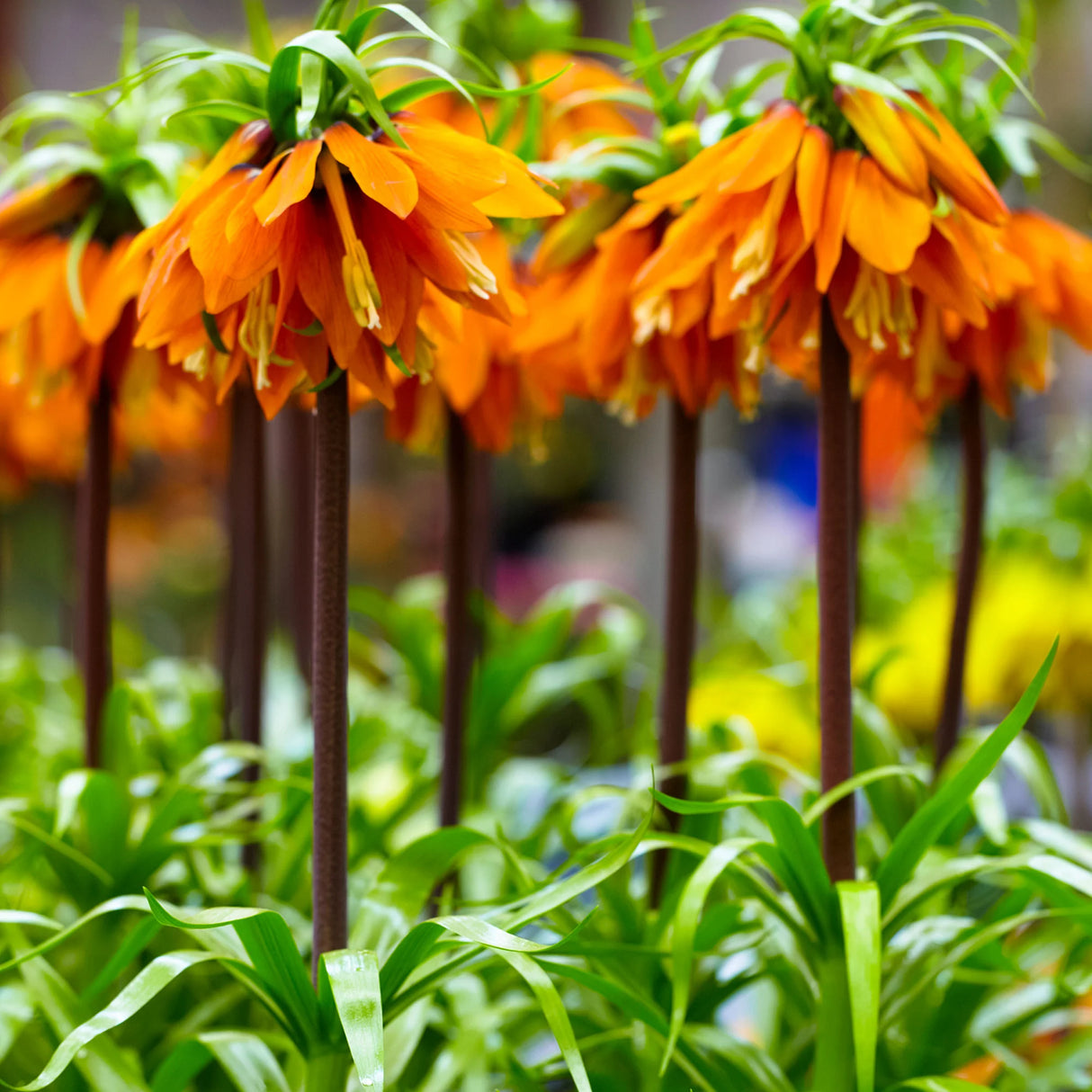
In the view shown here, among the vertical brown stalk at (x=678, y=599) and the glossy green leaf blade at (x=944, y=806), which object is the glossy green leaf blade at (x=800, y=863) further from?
the vertical brown stalk at (x=678, y=599)

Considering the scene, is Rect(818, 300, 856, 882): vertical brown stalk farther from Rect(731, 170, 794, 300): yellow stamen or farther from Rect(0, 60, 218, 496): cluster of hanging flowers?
Rect(0, 60, 218, 496): cluster of hanging flowers

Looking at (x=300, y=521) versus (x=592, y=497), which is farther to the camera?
(x=592, y=497)

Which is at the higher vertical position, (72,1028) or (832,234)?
(832,234)

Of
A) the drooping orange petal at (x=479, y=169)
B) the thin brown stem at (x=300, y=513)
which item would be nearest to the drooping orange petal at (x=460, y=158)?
the drooping orange petal at (x=479, y=169)

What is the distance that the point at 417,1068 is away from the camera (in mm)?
561

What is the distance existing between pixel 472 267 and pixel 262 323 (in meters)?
0.08

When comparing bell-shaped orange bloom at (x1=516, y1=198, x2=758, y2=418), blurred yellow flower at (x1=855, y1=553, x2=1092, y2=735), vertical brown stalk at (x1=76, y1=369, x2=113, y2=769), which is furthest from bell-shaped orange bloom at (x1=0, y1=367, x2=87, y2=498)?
blurred yellow flower at (x1=855, y1=553, x2=1092, y2=735)

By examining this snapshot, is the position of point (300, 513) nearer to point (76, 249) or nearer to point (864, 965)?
point (76, 249)

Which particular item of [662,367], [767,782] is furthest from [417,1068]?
[662,367]

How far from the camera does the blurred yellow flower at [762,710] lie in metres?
1.00

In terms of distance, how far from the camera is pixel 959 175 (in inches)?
17.4

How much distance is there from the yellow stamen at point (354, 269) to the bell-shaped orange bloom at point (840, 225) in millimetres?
136

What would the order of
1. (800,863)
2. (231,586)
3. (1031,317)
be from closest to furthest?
(800,863)
(1031,317)
(231,586)

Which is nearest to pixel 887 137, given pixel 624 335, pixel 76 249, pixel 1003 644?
pixel 624 335
